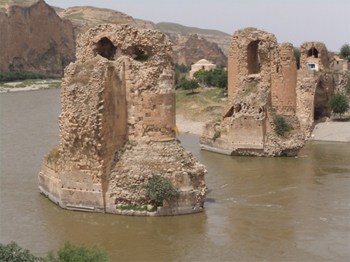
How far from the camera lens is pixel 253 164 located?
76.3 ft

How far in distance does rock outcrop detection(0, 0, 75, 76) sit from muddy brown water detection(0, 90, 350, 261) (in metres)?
79.5

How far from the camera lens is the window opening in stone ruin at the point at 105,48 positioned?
17.0m

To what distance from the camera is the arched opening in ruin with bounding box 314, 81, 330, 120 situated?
1280 inches

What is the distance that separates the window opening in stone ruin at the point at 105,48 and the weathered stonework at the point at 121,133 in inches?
7.2

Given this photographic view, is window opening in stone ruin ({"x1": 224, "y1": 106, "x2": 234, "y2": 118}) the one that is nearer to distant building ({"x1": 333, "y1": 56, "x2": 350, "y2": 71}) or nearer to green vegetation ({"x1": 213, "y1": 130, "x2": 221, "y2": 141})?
green vegetation ({"x1": 213, "y1": 130, "x2": 221, "y2": 141})

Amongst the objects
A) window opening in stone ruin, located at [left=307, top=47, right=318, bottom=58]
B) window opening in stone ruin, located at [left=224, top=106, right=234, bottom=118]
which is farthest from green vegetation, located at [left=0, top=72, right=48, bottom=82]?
window opening in stone ruin, located at [left=224, top=106, right=234, bottom=118]

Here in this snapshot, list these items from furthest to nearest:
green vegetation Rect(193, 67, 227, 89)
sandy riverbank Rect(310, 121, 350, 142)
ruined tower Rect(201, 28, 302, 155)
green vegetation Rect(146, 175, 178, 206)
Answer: green vegetation Rect(193, 67, 227, 89), sandy riverbank Rect(310, 121, 350, 142), ruined tower Rect(201, 28, 302, 155), green vegetation Rect(146, 175, 178, 206)

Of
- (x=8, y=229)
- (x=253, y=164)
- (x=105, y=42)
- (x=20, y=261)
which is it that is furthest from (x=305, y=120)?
(x=20, y=261)

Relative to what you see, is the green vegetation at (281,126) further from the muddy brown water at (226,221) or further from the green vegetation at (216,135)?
the green vegetation at (216,135)

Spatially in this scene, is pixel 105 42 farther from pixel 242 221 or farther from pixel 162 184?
pixel 242 221

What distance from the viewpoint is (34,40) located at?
106000 millimetres

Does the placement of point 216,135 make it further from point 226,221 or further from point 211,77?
point 211,77

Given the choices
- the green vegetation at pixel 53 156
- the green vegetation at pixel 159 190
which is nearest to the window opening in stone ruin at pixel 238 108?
the green vegetation at pixel 53 156

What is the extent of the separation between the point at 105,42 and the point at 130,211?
488cm
